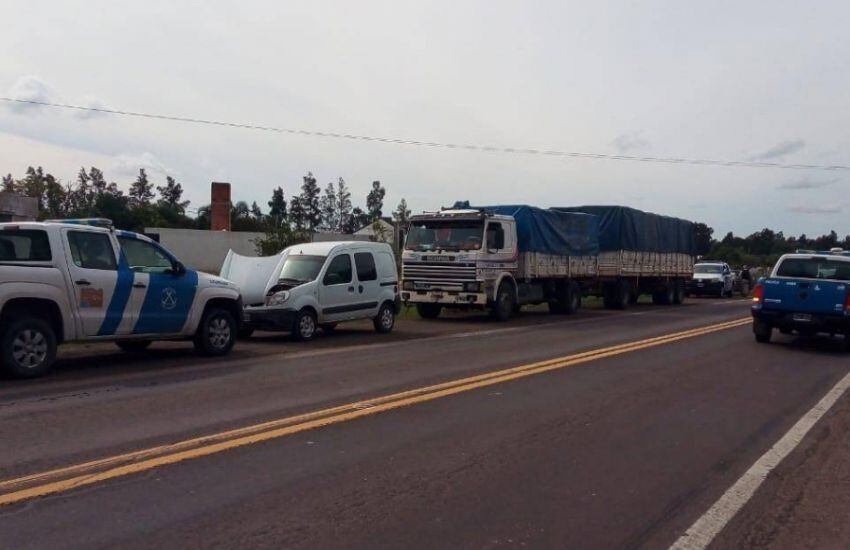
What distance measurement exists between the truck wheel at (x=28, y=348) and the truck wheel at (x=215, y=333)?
2505 mm

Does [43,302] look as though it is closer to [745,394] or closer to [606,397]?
[606,397]

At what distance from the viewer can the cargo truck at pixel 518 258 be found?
20.6 metres

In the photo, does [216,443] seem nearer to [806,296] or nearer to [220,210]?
[806,296]

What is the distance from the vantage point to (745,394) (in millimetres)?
10289

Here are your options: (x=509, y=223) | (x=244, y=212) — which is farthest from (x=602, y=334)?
(x=244, y=212)

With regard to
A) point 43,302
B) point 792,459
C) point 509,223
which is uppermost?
point 509,223

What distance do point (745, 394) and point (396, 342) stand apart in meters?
7.01

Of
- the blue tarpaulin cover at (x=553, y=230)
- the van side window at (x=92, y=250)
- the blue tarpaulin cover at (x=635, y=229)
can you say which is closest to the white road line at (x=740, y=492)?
the van side window at (x=92, y=250)

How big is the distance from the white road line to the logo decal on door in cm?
838

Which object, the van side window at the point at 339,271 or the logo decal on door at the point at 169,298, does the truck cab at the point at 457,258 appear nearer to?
the van side window at the point at 339,271

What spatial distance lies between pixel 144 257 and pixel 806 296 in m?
12.0

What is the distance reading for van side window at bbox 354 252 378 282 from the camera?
54.3 ft

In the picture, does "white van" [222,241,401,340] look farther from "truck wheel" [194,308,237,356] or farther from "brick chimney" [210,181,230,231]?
"brick chimney" [210,181,230,231]

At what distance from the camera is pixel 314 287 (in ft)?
50.1
